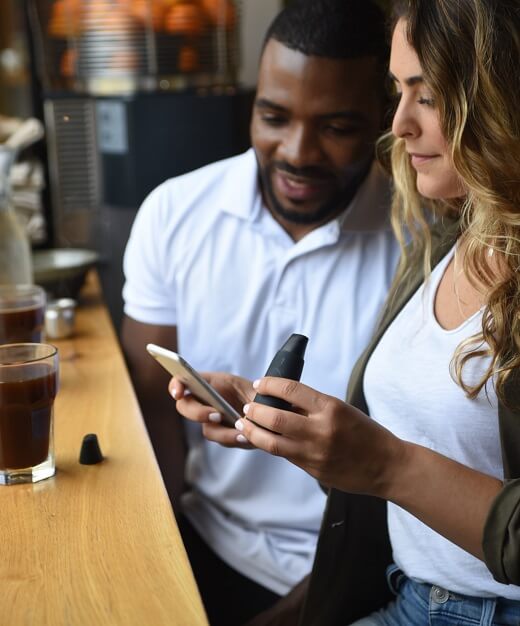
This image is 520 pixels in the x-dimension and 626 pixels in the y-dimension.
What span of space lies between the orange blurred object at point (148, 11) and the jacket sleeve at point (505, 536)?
1.38 metres

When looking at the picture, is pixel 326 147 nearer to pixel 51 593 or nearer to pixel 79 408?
pixel 79 408

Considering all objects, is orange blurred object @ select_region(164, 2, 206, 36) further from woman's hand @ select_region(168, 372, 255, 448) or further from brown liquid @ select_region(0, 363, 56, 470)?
brown liquid @ select_region(0, 363, 56, 470)

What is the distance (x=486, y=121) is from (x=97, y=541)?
0.66 m

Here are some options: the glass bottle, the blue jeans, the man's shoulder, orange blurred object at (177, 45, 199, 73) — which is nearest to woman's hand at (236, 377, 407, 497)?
the blue jeans

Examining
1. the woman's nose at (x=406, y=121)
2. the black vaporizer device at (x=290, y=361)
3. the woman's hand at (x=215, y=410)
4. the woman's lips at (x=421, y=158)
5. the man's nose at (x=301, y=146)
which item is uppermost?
the woman's nose at (x=406, y=121)

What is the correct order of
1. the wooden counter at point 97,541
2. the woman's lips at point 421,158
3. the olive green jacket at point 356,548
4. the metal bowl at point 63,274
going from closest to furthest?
the wooden counter at point 97,541, the woman's lips at point 421,158, the olive green jacket at point 356,548, the metal bowl at point 63,274

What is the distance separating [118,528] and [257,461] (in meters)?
0.65

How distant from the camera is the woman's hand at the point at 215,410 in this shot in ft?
3.66

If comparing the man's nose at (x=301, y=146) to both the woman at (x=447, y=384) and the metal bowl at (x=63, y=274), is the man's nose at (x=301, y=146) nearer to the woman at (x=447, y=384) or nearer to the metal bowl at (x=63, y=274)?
the woman at (x=447, y=384)

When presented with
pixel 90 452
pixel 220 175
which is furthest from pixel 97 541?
pixel 220 175

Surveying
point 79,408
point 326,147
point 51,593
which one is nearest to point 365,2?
point 326,147

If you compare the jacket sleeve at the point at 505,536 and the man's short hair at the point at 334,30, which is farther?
the man's short hair at the point at 334,30

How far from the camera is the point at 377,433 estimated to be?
2.98 feet

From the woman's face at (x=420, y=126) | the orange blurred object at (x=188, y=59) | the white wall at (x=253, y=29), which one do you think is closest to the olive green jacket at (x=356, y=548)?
the woman's face at (x=420, y=126)
